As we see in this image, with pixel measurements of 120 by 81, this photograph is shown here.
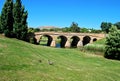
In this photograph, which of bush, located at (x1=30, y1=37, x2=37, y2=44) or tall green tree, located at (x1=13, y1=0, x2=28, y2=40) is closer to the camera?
tall green tree, located at (x1=13, y1=0, x2=28, y2=40)

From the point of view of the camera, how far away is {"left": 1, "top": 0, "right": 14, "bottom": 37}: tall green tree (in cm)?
6419

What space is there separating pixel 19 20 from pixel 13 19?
80.2 inches

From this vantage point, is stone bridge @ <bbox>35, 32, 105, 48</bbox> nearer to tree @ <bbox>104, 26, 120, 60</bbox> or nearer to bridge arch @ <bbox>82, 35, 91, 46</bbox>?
bridge arch @ <bbox>82, 35, 91, 46</bbox>

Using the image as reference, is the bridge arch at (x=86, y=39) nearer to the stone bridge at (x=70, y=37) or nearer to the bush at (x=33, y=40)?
the stone bridge at (x=70, y=37)

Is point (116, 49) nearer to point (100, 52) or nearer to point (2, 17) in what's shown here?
point (100, 52)

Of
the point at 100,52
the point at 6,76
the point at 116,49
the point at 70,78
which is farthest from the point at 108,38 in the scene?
the point at 6,76

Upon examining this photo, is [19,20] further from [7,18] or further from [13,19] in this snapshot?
[7,18]

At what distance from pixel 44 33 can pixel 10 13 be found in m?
33.9

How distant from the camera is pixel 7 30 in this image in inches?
2522

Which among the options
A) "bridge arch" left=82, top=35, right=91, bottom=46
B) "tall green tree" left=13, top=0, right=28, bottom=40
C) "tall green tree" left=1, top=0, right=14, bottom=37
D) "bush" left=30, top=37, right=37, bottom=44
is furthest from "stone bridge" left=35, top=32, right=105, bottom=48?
"tall green tree" left=1, top=0, right=14, bottom=37

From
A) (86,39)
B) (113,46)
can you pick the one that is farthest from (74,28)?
(113,46)

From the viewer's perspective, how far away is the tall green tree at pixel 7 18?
211 feet

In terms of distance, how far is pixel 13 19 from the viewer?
6775cm

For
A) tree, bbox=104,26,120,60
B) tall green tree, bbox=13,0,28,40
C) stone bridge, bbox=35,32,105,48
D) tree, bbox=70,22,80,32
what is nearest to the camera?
tree, bbox=104,26,120,60
